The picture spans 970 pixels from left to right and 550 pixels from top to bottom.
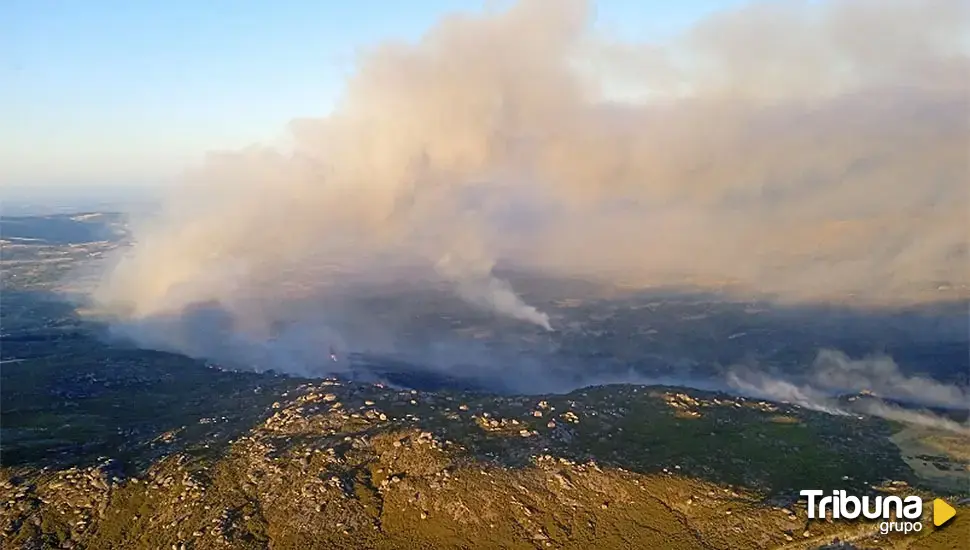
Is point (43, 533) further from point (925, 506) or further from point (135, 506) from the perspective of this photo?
point (925, 506)

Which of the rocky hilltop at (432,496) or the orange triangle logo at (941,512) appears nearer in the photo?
the rocky hilltop at (432,496)

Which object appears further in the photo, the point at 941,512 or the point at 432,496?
the point at 432,496

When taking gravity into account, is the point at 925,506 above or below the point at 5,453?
below

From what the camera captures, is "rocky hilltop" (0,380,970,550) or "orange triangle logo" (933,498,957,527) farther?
"orange triangle logo" (933,498,957,527)

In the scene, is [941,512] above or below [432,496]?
below

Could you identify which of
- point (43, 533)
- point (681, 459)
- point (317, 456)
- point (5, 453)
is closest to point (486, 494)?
point (317, 456)

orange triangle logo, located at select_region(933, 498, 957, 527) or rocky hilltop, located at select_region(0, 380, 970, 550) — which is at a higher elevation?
rocky hilltop, located at select_region(0, 380, 970, 550)

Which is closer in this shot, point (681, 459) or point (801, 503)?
point (801, 503)

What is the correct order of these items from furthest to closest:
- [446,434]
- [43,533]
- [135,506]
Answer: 1. [446,434]
2. [135,506]
3. [43,533]

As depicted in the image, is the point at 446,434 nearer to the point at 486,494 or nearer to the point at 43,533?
the point at 486,494

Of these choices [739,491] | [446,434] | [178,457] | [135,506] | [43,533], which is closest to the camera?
[43,533]

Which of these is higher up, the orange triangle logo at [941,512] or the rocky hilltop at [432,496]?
the rocky hilltop at [432,496]
